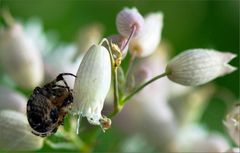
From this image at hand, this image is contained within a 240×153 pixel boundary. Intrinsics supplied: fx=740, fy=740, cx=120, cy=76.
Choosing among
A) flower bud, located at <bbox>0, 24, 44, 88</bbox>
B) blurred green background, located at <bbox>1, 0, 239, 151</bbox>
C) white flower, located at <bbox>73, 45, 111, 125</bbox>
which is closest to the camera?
white flower, located at <bbox>73, 45, 111, 125</bbox>

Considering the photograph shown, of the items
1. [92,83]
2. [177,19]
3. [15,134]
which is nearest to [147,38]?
[92,83]

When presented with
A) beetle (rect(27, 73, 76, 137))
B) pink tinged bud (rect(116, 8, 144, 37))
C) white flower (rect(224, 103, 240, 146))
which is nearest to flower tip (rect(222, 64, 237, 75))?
white flower (rect(224, 103, 240, 146))

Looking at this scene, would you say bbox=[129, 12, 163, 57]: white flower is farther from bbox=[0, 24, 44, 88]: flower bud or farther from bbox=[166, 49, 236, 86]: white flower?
bbox=[0, 24, 44, 88]: flower bud

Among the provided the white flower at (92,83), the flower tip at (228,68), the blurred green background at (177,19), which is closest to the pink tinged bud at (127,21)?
the white flower at (92,83)

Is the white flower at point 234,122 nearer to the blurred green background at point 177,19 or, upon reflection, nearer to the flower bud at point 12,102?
the flower bud at point 12,102

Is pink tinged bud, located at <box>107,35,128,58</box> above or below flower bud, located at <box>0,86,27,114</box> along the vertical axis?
above

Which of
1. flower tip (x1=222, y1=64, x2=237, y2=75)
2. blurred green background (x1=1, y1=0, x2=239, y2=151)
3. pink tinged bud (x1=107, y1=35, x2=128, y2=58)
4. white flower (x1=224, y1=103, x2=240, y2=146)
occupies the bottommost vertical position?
blurred green background (x1=1, y1=0, x2=239, y2=151)

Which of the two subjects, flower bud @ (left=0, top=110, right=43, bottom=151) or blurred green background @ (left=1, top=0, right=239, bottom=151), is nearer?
flower bud @ (left=0, top=110, right=43, bottom=151)
